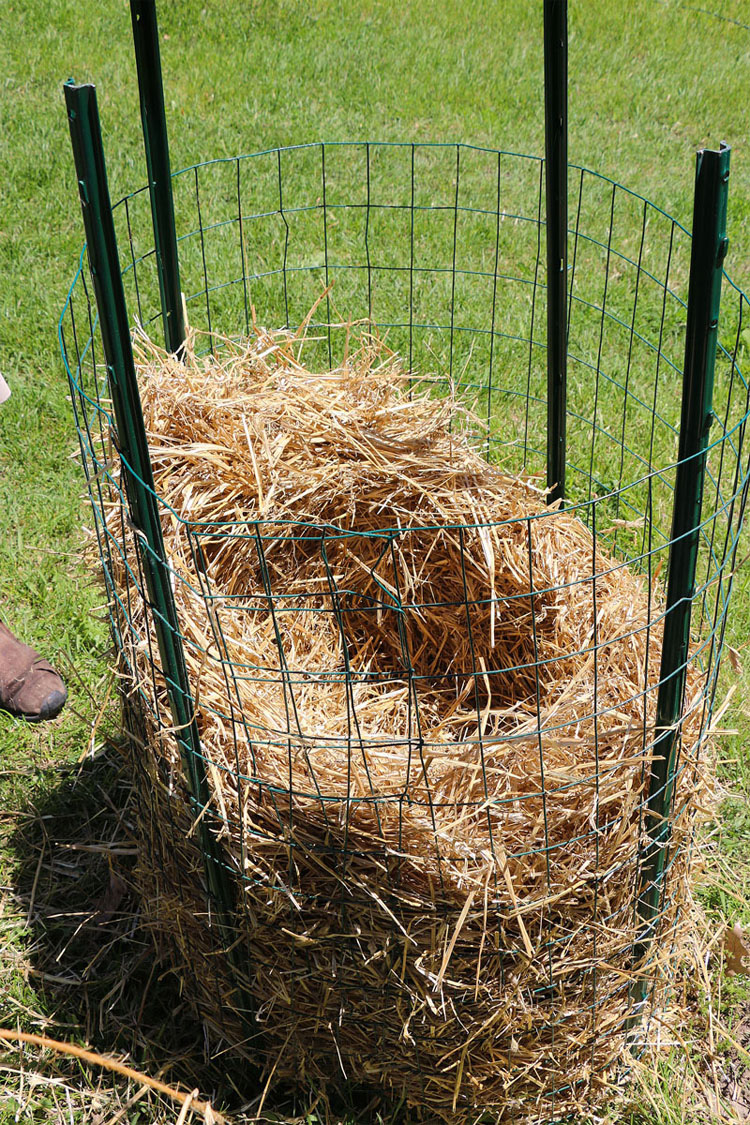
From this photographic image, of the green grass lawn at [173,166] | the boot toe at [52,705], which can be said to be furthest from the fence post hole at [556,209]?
the boot toe at [52,705]

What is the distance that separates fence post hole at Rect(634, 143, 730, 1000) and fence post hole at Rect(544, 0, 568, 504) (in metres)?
0.60

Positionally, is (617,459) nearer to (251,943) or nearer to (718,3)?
(251,943)

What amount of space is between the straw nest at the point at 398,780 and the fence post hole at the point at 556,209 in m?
A: 0.17

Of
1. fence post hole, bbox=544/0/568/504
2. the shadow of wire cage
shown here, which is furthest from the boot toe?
fence post hole, bbox=544/0/568/504

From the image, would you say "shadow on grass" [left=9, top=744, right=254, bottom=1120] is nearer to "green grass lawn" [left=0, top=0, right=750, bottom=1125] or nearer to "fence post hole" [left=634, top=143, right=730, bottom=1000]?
"green grass lawn" [left=0, top=0, right=750, bottom=1125]

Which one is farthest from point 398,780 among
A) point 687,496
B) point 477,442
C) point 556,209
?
point 477,442

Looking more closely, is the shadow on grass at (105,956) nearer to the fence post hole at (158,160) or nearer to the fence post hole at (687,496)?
the fence post hole at (687,496)

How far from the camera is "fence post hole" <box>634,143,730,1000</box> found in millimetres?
1342

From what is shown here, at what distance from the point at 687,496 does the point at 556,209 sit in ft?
2.54

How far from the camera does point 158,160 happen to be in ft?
6.58

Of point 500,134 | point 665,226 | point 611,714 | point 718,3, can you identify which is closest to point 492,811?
point 611,714

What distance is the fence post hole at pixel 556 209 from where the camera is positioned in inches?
75.2

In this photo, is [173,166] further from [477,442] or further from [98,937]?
[98,937]

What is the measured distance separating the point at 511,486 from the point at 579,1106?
3.97ft
